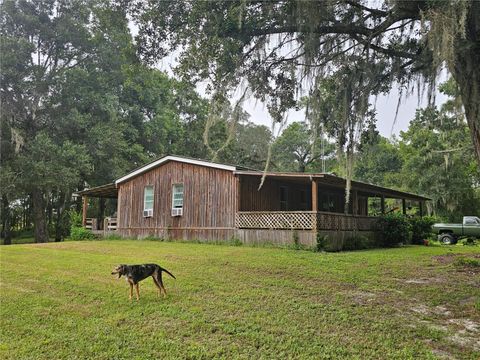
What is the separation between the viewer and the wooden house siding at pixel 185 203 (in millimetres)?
16578

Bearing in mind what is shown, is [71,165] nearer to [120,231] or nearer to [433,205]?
[120,231]

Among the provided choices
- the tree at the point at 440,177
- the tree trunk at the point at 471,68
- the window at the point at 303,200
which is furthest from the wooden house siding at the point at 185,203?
the tree at the point at 440,177

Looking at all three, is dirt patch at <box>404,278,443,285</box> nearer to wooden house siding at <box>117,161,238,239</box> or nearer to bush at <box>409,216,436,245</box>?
wooden house siding at <box>117,161,238,239</box>

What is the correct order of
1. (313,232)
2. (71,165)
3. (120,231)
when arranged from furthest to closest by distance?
(71,165) < (120,231) < (313,232)

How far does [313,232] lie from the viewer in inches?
533

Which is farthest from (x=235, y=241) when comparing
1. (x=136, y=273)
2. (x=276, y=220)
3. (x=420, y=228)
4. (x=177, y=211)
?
(x=420, y=228)

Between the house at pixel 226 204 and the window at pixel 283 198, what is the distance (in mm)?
48

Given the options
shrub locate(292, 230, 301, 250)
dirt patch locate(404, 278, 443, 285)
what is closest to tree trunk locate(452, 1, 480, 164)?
dirt patch locate(404, 278, 443, 285)

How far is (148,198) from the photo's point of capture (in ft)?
63.7

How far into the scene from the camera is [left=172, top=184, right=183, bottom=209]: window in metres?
18.2

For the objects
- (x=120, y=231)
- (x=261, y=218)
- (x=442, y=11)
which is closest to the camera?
(x=442, y=11)

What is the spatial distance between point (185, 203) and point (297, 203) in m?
5.81

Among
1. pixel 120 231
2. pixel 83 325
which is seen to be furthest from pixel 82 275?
pixel 120 231

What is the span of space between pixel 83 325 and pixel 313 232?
933 centimetres
